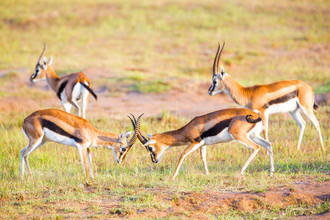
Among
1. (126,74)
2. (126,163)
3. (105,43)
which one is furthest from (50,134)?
(105,43)

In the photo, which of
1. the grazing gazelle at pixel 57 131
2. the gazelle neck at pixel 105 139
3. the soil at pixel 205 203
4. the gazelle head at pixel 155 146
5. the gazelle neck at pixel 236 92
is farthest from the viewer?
the gazelle neck at pixel 236 92

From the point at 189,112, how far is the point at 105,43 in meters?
12.6

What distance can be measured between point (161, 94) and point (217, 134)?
6959 millimetres

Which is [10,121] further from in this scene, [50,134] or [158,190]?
[158,190]

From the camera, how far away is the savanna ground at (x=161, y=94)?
19.0 ft

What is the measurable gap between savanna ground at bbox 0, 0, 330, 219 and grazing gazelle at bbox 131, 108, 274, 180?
0.42 meters

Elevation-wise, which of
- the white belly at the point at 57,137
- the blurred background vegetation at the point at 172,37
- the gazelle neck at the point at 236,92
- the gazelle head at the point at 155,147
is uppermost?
the blurred background vegetation at the point at 172,37

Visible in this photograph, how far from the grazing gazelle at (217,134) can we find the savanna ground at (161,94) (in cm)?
42

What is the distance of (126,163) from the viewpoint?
7.75m

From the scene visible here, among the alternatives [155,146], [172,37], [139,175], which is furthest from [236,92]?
[172,37]

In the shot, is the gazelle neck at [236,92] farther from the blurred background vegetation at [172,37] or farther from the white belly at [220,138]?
the blurred background vegetation at [172,37]

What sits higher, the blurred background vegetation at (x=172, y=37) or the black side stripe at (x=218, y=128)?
the blurred background vegetation at (x=172, y=37)

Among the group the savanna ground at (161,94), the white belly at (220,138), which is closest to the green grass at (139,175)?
the savanna ground at (161,94)

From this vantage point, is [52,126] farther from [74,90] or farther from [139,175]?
[74,90]
